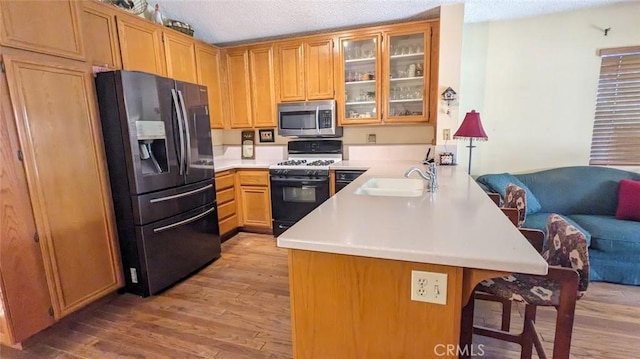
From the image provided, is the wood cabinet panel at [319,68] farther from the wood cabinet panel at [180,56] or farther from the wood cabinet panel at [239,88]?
the wood cabinet panel at [180,56]

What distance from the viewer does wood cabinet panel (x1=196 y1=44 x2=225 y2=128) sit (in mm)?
3496

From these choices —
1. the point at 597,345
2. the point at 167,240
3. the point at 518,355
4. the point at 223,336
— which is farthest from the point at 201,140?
the point at 597,345

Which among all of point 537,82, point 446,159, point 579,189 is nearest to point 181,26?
point 446,159

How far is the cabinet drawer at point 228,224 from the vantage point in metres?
3.52

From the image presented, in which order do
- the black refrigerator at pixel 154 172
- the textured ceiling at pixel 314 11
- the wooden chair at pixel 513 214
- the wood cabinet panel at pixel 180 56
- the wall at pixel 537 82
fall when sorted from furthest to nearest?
the wood cabinet panel at pixel 180 56 < the wall at pixel 537 82 < the textured ceiling at pixel 314 11 < the black refrigerator at pixel 154 172 < the wooden chair at pixel 513 214

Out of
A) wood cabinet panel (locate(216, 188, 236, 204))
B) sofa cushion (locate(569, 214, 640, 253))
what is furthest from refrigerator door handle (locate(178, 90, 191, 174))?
sofa cushion (locate(569, 214, 640, 253))

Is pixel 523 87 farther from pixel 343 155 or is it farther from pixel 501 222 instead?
pixel 501 222

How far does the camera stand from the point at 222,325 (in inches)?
80.9

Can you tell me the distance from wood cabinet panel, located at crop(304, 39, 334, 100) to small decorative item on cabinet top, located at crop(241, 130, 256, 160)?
110 centimetres

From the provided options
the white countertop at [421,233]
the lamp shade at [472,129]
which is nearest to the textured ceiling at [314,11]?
the lamp shade at [472,129]

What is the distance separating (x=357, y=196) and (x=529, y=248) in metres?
0.90

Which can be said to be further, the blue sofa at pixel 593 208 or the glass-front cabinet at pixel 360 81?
the glass-front cabinet at pixel 360 81

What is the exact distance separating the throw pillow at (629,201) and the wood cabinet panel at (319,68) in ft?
9.49

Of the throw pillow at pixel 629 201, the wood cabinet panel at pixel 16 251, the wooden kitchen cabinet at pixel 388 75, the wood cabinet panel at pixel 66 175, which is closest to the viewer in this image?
the wood cabinet panel at pixel 16 251
